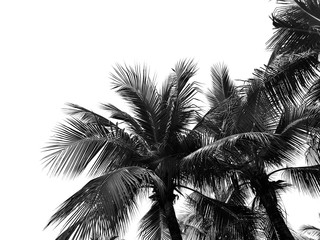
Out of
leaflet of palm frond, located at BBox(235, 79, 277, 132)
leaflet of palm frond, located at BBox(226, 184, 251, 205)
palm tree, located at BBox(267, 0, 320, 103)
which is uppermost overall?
palm tree, located at BBox(267, 0, 320, 103)

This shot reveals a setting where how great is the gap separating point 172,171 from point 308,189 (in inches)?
166

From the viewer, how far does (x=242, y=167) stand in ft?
36.7

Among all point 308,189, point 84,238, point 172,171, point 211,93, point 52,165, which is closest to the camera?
point 84,238

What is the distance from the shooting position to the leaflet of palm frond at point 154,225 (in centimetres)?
1137

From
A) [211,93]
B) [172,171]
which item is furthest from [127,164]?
[211,93]

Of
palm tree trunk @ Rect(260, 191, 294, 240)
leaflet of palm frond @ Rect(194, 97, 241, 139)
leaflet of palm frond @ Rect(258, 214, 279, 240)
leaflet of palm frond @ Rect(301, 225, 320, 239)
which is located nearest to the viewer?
leaflet of palm frond @ Rect(194, 97, 241, 139)

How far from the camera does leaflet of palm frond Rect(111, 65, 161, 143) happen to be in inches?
452

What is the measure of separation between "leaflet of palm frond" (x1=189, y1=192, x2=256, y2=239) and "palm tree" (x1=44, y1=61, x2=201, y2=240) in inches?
41.9

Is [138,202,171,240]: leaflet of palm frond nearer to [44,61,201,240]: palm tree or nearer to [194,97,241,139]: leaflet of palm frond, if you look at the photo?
[44,61,201,240]: palm tree

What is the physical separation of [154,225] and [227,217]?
1916mm

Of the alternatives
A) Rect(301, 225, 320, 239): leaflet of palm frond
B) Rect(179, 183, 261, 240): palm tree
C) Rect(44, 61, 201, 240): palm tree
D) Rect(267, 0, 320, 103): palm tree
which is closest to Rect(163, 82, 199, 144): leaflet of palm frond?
Rect(44, 61, 201, 240): palm tree

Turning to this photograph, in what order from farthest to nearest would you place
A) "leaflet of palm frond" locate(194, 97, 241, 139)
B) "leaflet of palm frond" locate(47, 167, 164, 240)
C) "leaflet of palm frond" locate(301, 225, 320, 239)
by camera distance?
"leaflet of palm frond" locate(301, 225, 320, 239) < "leaflet of palm frond" locate(194, 97, 241, 139) < "leaflet of palm frond" locate(47, 167, 164, 240)

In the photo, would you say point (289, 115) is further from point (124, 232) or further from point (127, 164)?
point (124, 232)

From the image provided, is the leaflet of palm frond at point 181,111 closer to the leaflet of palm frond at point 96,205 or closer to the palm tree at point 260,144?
the palm tree at point 260,144
